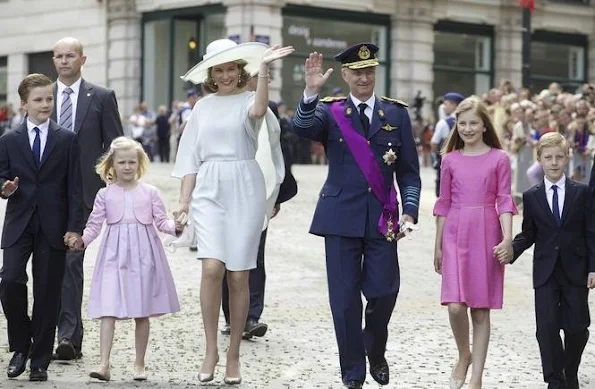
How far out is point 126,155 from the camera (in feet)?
33.6

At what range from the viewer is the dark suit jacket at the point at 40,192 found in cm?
991

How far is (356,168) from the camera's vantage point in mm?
9289

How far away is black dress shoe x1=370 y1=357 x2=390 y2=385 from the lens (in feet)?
30.7

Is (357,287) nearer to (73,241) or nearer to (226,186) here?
(226,186)

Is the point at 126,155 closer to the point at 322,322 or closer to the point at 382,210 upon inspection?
the point at 382,210

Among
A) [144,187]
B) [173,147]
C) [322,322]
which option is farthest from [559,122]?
[173,147]

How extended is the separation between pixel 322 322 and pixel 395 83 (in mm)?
28807

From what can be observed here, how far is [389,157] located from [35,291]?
2462 millimetres

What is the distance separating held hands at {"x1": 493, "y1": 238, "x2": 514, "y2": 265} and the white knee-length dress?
1.54 metres

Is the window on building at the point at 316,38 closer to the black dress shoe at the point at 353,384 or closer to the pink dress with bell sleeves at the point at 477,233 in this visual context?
the pink dress with bell sleeves at the point at 477,233

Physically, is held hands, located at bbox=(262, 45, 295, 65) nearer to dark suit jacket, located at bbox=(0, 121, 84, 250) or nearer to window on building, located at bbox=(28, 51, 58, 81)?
dark suit jacket, located at bbox=(0, 121, 84, 250)

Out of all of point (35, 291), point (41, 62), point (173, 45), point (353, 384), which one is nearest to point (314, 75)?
point (353, 384)

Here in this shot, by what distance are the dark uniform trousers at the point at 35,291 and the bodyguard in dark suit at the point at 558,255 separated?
2.95m

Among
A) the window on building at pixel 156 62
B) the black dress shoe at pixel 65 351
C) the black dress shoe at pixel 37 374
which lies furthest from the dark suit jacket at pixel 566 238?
the window on building at pixel 156 62
